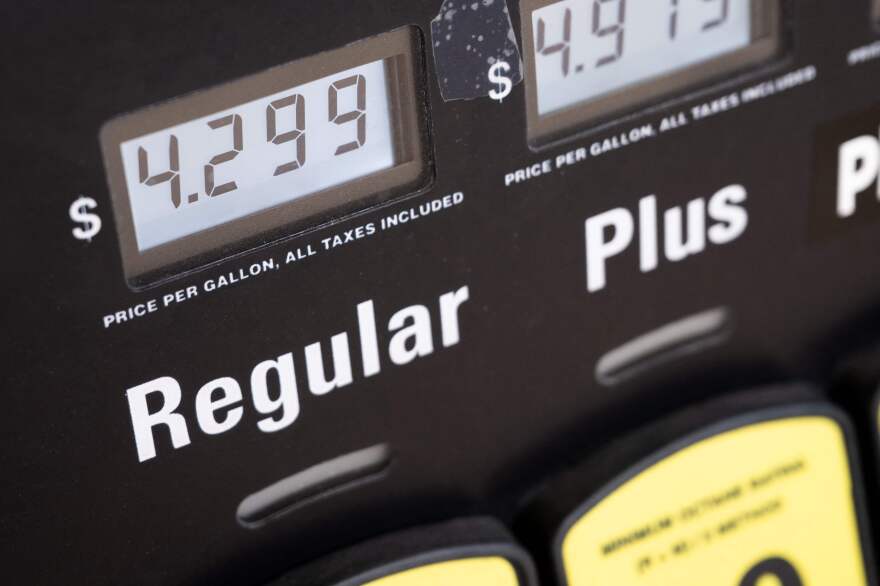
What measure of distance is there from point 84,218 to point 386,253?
0.50ft

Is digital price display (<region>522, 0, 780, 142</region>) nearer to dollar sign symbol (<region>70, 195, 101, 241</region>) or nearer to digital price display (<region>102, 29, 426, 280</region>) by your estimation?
digital price display (<region>102, 29, 426, 280</region>)

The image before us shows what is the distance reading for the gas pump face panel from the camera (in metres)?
0.61

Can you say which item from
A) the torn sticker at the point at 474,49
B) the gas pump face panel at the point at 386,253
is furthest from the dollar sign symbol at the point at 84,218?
the torn sticker at the point at 474,49

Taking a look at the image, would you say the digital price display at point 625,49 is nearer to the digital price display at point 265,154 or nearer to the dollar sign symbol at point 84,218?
the digital price display at point 265,154

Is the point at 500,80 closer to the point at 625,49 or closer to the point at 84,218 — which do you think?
the point at 625,49

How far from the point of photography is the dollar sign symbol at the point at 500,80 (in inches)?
26.9

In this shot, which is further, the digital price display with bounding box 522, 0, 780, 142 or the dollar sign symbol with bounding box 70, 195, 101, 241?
the digital price display with bounding box 522, 0, 780, 142

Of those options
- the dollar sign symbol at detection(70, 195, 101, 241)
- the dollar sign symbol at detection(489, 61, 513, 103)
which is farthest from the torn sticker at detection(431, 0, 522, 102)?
the dollar sign symbol at detection(70, 195, 101, 241)

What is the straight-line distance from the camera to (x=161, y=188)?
628 millimetres

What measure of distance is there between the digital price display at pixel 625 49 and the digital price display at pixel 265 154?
0.08 meters

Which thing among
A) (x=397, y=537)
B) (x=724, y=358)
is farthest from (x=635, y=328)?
(x=397, y=537)

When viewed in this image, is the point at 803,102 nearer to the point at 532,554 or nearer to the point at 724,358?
the point at 724,358

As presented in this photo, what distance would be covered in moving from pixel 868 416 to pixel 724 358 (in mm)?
95

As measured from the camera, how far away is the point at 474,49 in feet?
2.20
